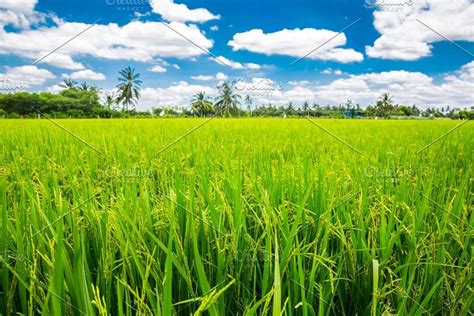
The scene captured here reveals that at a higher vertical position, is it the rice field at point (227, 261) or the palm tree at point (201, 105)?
the palm tree at point (201, 105)

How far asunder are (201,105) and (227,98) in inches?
12.6

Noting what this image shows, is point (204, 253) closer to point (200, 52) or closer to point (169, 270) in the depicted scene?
point (169, 270)

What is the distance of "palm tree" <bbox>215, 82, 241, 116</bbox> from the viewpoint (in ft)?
11.8

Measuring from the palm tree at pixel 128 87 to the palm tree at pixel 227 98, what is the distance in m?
0.90

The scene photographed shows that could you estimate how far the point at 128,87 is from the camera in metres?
3.05

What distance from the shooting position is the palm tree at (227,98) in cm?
359

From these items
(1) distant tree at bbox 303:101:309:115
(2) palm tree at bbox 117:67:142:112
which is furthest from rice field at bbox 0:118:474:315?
(1) distant tree at bbox 303:101:309:115

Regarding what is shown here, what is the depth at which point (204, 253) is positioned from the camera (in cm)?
113

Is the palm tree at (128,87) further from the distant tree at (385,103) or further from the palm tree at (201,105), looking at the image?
the distant tree at (385,103)

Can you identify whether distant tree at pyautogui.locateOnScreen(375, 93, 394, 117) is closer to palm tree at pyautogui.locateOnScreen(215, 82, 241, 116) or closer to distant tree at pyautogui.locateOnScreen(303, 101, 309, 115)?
distant tree at pyautogui.locateOnScreen(303, 101, 309, 115)

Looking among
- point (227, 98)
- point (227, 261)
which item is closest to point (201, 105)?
point (227, 98)

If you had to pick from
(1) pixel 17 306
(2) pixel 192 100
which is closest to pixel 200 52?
(2) pixel 192 100

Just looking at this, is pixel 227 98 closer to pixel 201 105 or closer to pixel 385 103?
pixel 201 105

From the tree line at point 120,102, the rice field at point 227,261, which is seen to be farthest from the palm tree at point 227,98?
the rice field at point 227,261
